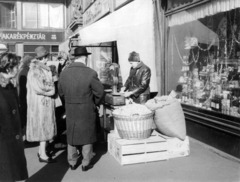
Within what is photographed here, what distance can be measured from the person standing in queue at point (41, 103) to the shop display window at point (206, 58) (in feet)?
10.1

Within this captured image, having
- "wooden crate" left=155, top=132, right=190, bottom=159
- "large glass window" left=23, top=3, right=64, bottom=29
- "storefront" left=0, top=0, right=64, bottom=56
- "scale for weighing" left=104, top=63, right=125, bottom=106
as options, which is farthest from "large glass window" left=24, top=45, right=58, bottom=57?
"wooden crate" left=155, top=132, right=190, bottom=159

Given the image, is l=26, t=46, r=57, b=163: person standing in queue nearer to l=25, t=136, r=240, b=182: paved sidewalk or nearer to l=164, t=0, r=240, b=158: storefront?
l=25, t=136, r=240, b=182: paved sidewalk

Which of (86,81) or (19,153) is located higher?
(86,81)

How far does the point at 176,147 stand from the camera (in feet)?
15.7

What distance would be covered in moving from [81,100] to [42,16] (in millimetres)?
26343

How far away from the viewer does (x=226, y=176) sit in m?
4.01

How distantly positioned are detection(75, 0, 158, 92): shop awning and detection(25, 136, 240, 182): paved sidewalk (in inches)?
113

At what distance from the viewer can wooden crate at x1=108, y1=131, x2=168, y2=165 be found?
448cm

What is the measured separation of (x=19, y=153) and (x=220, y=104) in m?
3.80

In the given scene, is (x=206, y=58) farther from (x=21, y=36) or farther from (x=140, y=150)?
(x=21, y=36)

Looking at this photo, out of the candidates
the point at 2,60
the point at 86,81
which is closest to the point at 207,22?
the point at 86,81

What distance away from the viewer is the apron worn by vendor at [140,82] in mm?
5758

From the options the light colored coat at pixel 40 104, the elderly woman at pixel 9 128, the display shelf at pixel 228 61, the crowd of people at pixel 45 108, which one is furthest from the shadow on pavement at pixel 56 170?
the display shelf at pixel 228 61

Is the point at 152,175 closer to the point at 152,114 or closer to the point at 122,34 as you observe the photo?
the point at 152,114
